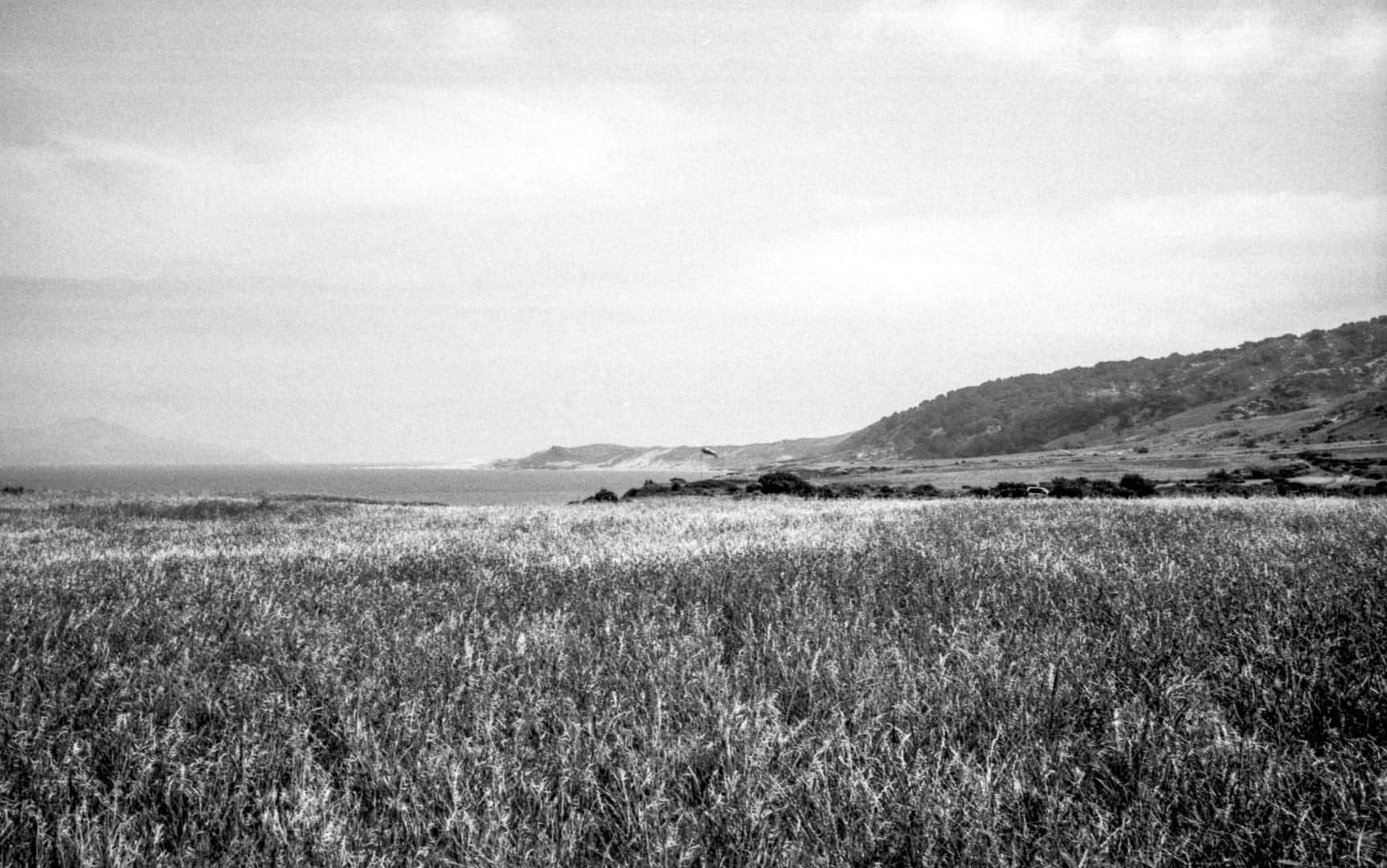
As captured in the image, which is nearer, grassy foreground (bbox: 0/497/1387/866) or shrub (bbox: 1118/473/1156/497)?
grassy foreground (bbox: 0/497/1387/866)

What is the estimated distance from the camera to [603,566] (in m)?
7.65

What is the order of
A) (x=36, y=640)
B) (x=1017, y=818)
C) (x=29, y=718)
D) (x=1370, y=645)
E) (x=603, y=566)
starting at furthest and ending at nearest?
(x=603, y=566) → (x=36, y=640) → (x=1370, y=645) → (x=29, y=718) → (x=1017, y=818)

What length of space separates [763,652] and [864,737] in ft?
4.11

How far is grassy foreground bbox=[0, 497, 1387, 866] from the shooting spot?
6.52 feet

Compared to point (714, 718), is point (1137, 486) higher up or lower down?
lower down

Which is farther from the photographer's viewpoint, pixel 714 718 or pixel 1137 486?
pixel 1137 486

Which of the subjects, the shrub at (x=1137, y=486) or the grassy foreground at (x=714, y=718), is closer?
the grassy foreground at (x=714, y=718)

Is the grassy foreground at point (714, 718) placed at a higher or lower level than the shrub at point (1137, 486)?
higher

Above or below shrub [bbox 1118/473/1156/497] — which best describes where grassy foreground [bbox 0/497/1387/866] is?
above

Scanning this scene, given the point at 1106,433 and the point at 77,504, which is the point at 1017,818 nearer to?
the point at 77,504

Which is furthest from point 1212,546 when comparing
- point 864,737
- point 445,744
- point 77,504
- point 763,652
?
point 77,504

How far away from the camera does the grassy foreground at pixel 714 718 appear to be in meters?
1.99

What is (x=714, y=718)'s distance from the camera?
2.90 metres

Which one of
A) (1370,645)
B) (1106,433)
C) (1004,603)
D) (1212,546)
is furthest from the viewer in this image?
(1106,433)
